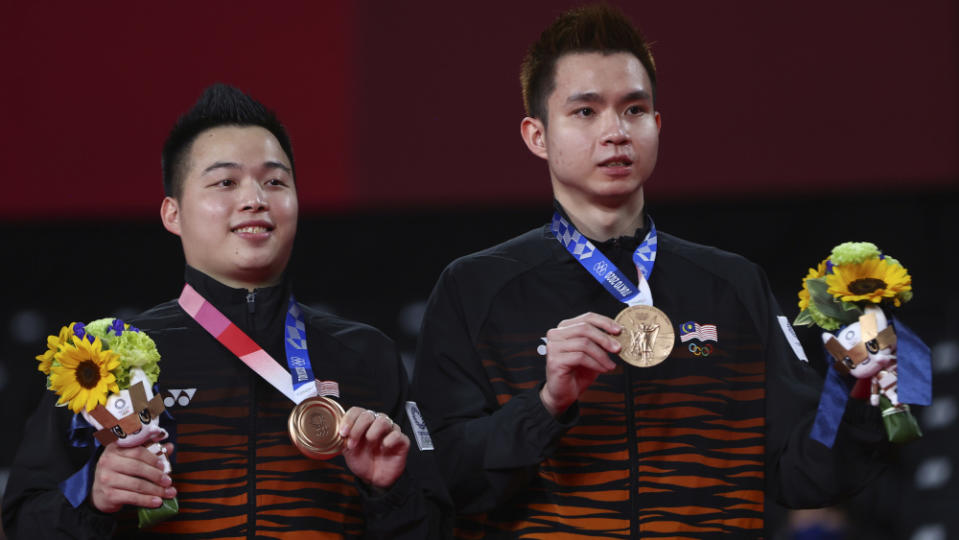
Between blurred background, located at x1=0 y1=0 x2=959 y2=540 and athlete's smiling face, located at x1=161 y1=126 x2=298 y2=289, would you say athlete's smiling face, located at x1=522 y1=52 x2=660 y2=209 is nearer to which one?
athlete's smiling face, located at x1=161 y1=126 x2=298 y2=289

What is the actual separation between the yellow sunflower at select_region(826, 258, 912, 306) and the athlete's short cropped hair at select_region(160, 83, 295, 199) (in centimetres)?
118

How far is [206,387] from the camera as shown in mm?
2543

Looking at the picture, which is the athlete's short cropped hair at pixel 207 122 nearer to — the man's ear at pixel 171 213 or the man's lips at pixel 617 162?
the man's ear at pixel 171 213

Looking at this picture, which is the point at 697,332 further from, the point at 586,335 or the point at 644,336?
the point at 586,335

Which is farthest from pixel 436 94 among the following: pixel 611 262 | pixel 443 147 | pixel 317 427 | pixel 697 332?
pixel 317 427

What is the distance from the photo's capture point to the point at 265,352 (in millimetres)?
2551

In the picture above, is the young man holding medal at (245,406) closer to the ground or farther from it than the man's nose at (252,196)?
closer to the ground

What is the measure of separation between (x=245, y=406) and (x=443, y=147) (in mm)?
2742

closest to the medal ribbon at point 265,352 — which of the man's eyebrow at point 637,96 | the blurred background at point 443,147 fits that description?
the man's eyebrow at point 637,96

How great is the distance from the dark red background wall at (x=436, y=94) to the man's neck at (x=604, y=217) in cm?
238

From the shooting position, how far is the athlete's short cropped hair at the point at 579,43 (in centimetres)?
268

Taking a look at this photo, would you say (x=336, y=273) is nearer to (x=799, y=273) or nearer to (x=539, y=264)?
(x=799, y=273)

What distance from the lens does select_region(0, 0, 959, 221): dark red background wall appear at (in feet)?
16.4

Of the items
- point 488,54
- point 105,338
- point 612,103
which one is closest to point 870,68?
point 488,54
